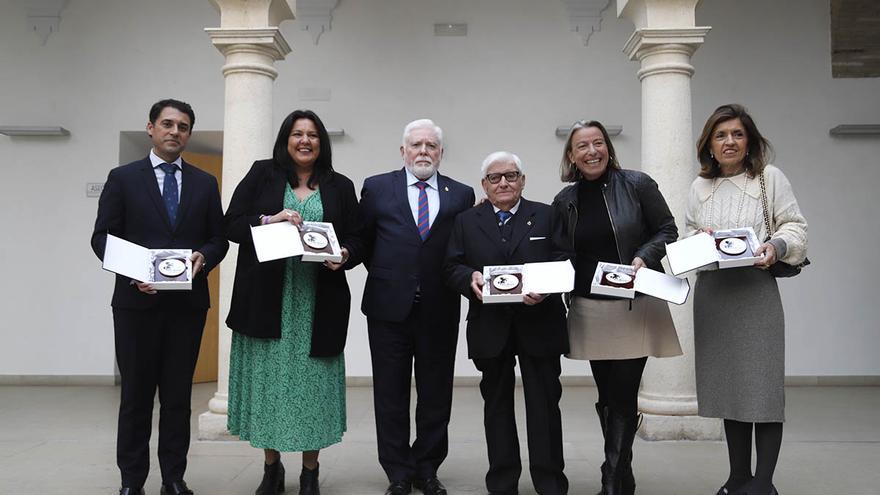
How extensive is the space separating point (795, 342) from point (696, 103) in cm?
284

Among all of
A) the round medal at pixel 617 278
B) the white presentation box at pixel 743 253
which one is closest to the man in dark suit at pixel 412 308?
the round medal at pixel 617 278

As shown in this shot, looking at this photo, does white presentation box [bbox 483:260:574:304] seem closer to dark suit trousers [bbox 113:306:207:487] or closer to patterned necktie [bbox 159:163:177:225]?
dark suit trousers [bbox 113:306:207:487]

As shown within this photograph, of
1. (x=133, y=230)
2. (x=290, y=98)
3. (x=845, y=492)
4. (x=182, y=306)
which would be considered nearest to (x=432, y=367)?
(x=182, y=306)

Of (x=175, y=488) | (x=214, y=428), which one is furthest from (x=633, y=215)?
(x=214, y=428)

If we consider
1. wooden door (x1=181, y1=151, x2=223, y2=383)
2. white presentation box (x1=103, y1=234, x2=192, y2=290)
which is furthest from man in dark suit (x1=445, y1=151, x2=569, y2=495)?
wooden door (x1=181, y1=151, x2=223, y2=383)

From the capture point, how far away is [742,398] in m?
3.33

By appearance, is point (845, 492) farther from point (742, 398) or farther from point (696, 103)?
point (696, 103)

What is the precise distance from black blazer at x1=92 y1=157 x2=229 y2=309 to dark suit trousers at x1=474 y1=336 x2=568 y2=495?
1443 millimetres

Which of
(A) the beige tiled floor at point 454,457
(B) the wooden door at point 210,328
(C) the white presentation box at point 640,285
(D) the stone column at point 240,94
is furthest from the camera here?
(B) the wooden door at point 210,328

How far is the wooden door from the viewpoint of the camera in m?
8.38

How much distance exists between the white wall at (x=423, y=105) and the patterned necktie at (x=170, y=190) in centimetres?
435

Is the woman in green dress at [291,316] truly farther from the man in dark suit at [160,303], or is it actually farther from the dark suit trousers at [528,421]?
the dark suit trousers at [528,421]

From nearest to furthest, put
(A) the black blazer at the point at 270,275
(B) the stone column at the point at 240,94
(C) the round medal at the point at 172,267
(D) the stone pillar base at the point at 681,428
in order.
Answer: (C) the round medal at the point at 172,267, (A) the black blazer at the point at 270,275, (D) the stone pillar base at the point at 681,428, (B) the stone column at the point at 240,94

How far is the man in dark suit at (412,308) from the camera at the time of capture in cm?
379
